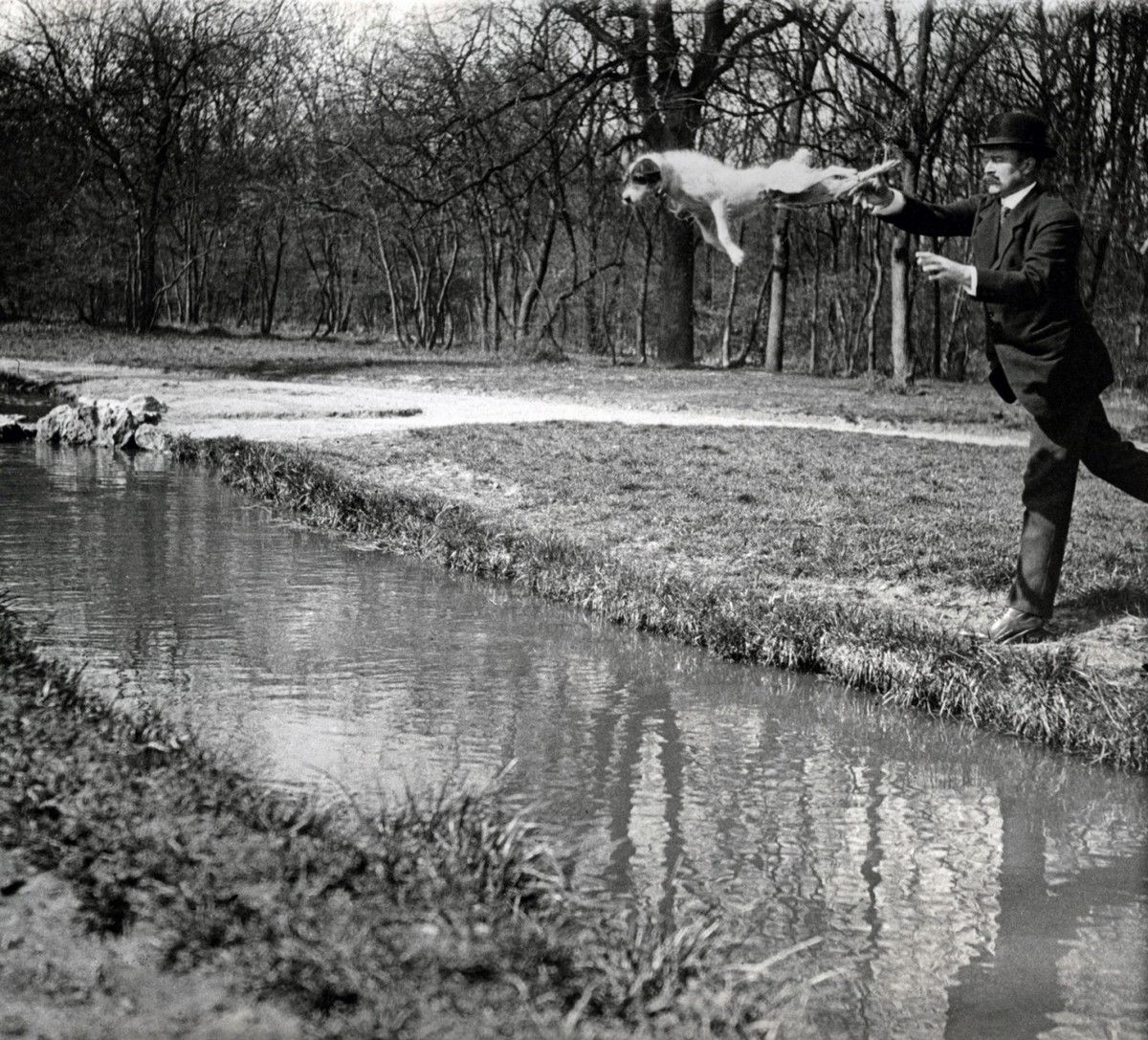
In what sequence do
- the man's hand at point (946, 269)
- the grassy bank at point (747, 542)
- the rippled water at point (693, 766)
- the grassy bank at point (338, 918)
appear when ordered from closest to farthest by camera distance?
the grassy bank at point (338, 918)
the rippled water at point (693, 766)
the man's hand at point (946, 269)
the grassy bank at point (747, 542)

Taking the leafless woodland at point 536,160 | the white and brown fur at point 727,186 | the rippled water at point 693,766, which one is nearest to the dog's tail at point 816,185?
the white and brown fur at point 727,186

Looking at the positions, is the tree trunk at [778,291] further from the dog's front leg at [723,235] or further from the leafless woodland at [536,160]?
the dog's front leg at [723,235]

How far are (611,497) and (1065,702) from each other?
5.63 meters

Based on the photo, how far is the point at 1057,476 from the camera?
665 centimetres

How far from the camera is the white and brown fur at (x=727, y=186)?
7.38 m

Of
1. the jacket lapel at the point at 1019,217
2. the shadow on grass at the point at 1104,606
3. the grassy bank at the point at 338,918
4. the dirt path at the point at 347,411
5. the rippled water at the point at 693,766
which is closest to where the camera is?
the grassy bank at the point at 338,918

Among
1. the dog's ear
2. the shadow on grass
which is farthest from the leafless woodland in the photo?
the shadow on grass

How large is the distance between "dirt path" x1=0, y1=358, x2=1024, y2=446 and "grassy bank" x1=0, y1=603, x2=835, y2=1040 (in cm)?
1172

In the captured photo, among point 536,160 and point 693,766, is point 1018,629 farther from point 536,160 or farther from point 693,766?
point 536,160

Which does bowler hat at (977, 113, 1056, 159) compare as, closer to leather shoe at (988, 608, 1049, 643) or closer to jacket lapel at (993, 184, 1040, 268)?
jacket lapel at (993, 184, 1040, 268)

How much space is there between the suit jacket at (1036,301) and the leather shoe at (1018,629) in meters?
1.03

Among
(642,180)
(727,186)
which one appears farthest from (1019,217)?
(642,180)

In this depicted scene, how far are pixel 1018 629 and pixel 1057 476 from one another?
799 millimetres

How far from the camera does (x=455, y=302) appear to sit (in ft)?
192
